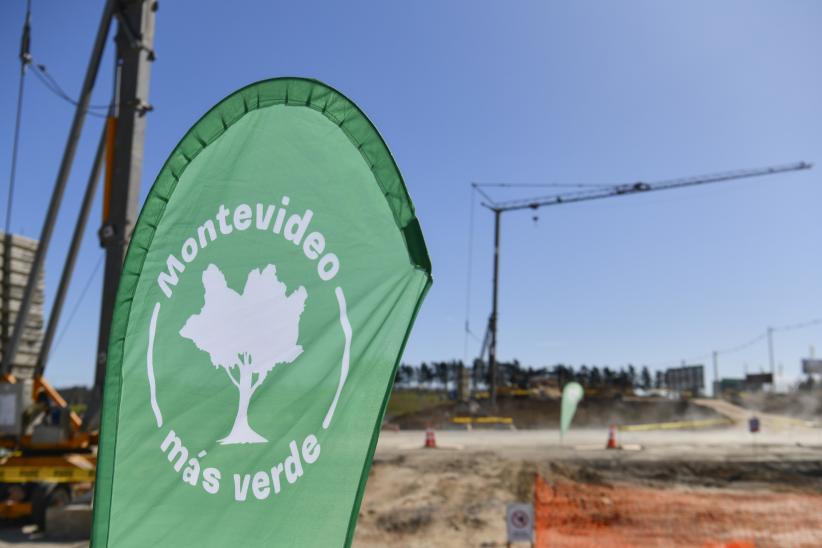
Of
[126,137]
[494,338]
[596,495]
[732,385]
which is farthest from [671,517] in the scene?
[732,385]

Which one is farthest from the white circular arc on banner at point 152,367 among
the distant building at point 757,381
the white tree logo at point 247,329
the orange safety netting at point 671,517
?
the distant building at point 757,381

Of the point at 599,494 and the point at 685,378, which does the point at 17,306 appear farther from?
the point at 685,378

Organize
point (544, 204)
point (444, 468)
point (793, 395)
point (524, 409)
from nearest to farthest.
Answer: point (444, 468)
point (524, 409)
point (793, 395)
point (544, 204)

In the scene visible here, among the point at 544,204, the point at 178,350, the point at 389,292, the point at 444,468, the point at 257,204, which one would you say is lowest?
the point at 444,468

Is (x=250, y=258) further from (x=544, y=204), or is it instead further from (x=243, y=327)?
(x=544, y=204)

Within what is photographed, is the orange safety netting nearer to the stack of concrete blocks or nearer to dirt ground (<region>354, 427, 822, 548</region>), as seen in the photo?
dirt ground (<region>354, 427, 822, 548</region>)

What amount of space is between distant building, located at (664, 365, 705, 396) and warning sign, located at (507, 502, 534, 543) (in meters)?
75.1

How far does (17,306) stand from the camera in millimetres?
14359

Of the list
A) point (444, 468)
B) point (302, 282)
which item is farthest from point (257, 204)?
point (444, 468)

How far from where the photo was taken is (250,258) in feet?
8.11

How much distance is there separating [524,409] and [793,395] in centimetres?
3515

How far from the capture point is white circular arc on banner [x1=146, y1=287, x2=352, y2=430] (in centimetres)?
218

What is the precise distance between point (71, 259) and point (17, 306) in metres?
2.08

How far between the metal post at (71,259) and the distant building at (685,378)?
7483cm
